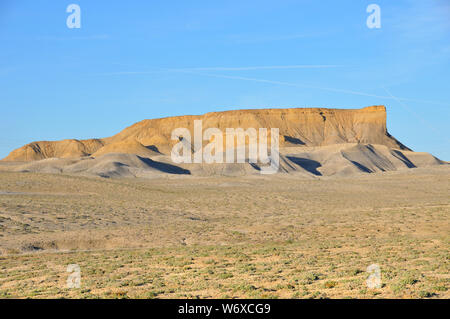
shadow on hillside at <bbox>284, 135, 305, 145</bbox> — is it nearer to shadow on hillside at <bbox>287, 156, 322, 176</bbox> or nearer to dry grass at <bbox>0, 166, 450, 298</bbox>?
shadow on hillside at <bbox>287, 156, 322, 176</bbox>

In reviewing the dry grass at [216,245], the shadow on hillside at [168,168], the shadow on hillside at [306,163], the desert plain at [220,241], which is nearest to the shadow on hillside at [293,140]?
the shadow on hillside at [306,163]

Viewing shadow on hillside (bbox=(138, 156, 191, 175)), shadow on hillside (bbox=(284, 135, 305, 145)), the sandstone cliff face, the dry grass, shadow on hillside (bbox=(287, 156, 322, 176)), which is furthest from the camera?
the sandstone cliff face

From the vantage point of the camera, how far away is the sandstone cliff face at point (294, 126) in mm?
148375

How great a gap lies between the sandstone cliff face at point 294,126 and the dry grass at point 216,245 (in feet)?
346

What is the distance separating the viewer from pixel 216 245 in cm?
1967

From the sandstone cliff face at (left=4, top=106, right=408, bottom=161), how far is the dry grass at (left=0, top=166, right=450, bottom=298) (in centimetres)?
10537

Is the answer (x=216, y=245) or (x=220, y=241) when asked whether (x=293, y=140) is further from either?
(x=216, y=245)

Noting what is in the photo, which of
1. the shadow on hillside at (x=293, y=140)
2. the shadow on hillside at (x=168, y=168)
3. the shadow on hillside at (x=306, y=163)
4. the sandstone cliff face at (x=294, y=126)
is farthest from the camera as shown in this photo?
the sandstone cliff face at (x=294, y=126)

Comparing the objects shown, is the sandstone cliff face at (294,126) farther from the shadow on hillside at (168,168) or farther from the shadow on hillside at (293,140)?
the shadow on hillside at (168,168)

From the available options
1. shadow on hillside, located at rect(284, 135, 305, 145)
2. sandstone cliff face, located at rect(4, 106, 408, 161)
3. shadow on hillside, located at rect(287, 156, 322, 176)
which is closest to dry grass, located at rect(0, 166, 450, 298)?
shadow on hillside, located at rect(287, 156, 322, 176)

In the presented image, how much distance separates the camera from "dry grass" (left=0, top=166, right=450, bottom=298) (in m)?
11.3

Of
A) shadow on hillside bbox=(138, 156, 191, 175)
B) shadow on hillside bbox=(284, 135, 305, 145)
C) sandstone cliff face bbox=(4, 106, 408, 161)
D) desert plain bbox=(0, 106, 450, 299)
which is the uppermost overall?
sandstone cliff face bbox=(4, 106, 408, 161)
